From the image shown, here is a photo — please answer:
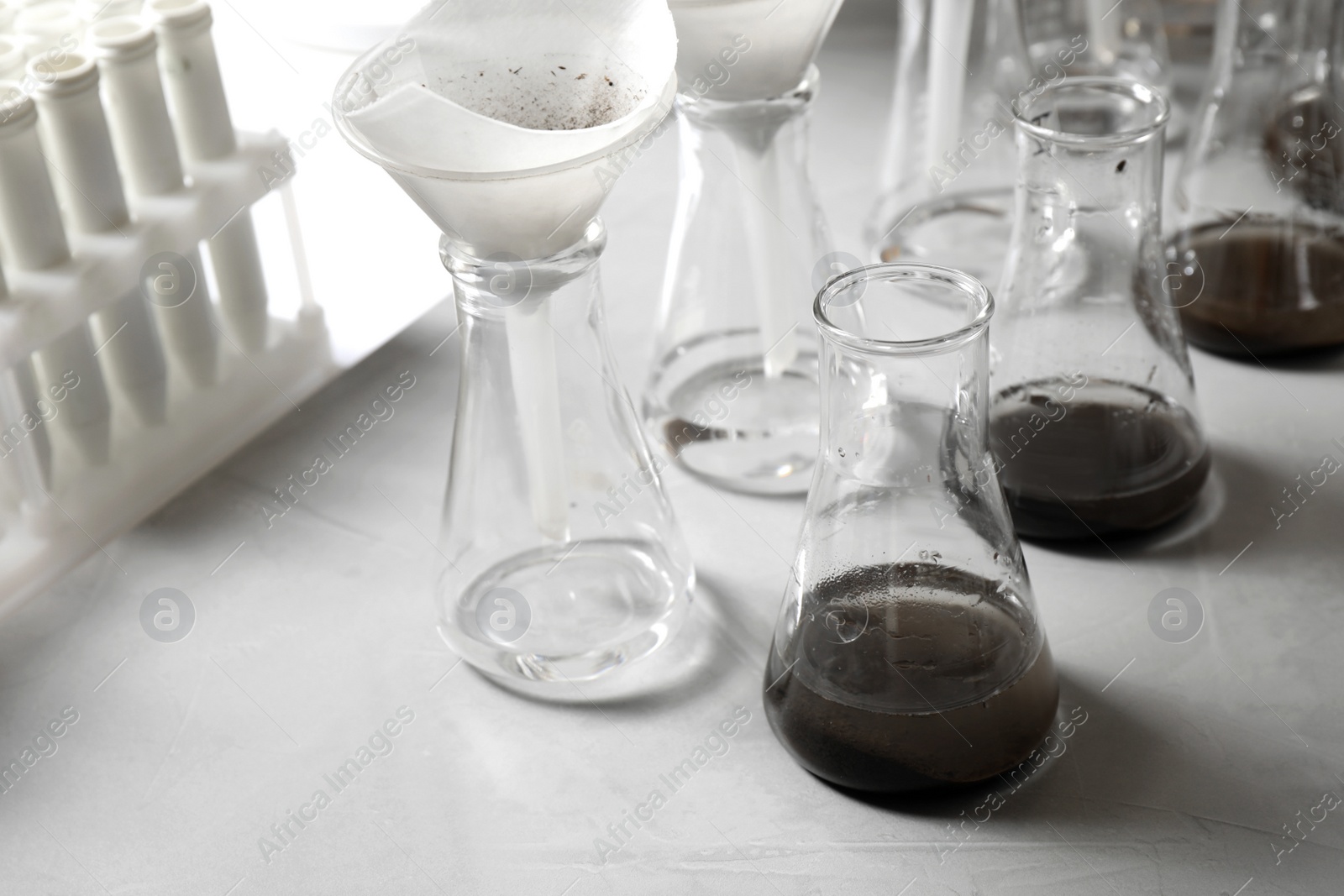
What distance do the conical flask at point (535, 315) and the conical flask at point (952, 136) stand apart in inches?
15.8

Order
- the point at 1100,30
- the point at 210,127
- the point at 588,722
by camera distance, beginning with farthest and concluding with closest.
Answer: the point at 1100,30
the point at 210,127
the point at 588,722

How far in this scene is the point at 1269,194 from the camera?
856mm

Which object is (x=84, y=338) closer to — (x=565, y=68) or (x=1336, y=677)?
(x=565, y=68)

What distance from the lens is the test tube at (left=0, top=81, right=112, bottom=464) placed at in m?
0.79

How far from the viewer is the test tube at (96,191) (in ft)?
2.64

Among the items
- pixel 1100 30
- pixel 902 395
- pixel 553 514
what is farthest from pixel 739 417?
pixel 1100 30

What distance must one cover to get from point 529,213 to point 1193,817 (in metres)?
0.40

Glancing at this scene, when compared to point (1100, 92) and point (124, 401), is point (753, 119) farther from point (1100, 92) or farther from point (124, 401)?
point (124, 401)

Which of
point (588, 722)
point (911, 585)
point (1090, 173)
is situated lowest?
point (588, 722)

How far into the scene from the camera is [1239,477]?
81 centimetres

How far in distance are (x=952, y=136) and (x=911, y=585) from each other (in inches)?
21.6

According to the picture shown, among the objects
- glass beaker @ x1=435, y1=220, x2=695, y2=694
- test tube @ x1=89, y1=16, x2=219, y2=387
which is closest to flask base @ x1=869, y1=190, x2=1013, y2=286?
glass beaker @ x1=435, y1=220, x2=695, y2=694

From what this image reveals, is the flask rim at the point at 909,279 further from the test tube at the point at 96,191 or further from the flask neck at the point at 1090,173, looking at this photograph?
the test tube at the point at 96,191

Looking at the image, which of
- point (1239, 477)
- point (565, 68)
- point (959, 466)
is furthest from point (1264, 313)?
point (565, 68)
